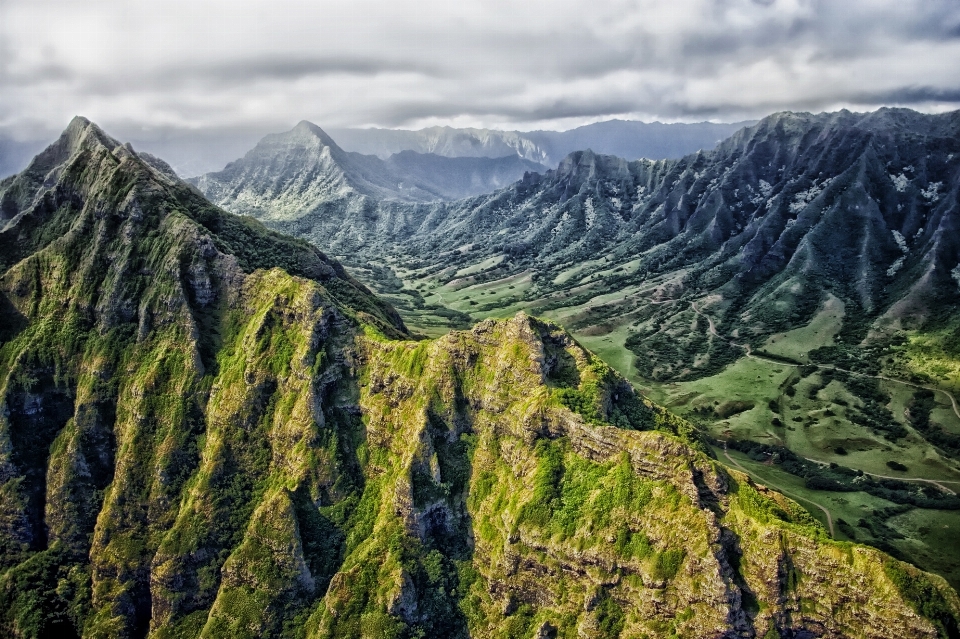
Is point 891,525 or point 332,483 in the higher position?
point 332,483

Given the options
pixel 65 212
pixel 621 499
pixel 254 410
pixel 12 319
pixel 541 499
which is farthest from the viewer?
pixel 65 212

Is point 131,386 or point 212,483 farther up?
point 131,386

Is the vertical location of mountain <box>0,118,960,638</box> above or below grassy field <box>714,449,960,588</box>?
above

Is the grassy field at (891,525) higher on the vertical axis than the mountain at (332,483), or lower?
lower

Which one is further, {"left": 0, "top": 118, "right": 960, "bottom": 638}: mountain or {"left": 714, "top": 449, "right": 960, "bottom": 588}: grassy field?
{"left": 714, "top": 449, "right": 960, "bottom": 588}: grassy field

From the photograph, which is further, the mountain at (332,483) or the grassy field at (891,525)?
the grassy field at (891,525)

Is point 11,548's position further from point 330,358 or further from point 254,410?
point 330,358

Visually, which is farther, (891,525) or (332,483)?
(891,525)

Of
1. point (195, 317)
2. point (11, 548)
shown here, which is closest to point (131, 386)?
point (195, 317)
